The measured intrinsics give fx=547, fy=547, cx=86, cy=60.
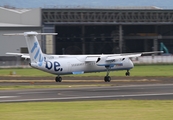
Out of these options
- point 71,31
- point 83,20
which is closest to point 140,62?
point 83,20

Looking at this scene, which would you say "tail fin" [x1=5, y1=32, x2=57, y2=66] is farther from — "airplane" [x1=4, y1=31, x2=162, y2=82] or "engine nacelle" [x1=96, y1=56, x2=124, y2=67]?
"engine nacelle" [x1=96, y1=56, x2=124, y2=67]

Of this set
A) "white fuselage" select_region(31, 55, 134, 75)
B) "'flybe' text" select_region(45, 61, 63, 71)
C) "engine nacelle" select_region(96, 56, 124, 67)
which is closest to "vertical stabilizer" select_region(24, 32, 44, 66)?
"white fuselage" select_region(31, 55, 134, 75)

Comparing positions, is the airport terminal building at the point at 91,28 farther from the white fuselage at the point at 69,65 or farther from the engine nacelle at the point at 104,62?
the engine nacelle at the point at 104,62

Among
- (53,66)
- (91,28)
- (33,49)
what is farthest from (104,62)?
(91,28)

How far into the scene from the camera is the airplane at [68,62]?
53531 mm
